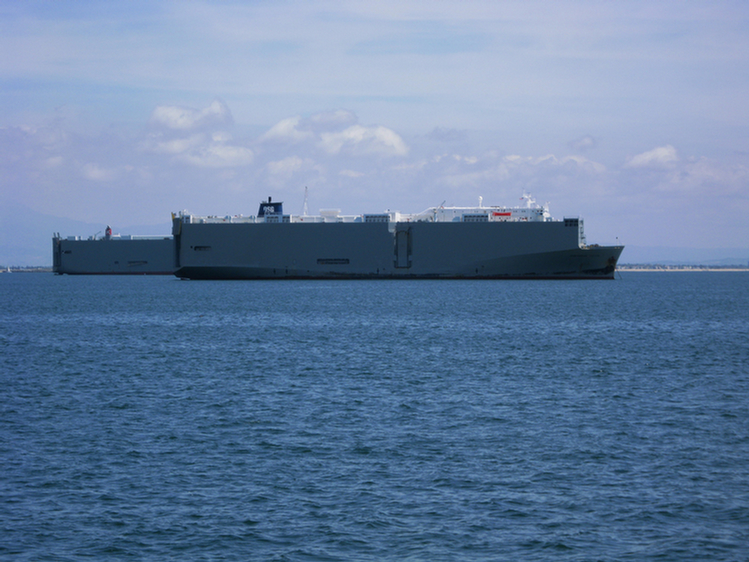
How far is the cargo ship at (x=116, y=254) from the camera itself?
90.7 m

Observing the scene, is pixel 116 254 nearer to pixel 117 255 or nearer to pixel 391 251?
pixel 117 255

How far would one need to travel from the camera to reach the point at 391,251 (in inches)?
2559

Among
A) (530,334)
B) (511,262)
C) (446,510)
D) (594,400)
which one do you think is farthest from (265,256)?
(446,510)

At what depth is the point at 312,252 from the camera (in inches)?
2598

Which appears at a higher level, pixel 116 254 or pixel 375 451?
pixel 116 254

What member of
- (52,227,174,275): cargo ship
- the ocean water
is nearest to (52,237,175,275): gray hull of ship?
(52,227,174,275): cargo ship

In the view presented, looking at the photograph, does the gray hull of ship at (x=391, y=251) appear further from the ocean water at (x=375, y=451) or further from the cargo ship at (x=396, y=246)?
the ocean water at (x=375, y=451)

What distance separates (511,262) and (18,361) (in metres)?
46.5

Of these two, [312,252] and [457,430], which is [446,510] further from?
[312,252]

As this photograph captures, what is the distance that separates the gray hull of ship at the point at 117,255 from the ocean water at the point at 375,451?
67.6 meters

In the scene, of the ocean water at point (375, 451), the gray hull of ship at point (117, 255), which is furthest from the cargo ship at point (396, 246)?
the ocean water at point (375, 451)

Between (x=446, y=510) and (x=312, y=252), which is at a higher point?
(x=312, y=252)

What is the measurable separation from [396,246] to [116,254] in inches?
1656

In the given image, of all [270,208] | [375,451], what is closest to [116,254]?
[270,208]
